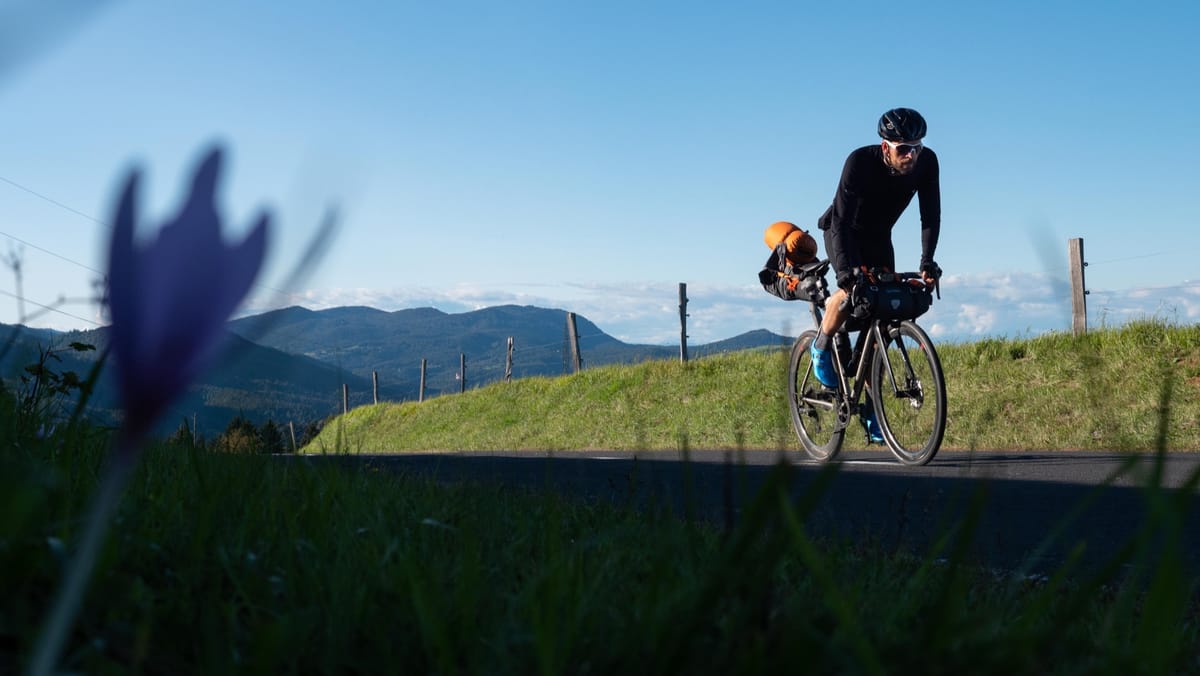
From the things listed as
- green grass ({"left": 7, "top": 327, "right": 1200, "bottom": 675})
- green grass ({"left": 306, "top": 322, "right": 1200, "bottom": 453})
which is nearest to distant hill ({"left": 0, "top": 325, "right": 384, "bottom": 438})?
green grass ({"left": 7, "top": 327, "right": 1200, "bottom": 675})

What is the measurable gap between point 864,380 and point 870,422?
31 cm

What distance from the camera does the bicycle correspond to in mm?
6879

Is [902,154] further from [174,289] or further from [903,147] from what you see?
[174,289]

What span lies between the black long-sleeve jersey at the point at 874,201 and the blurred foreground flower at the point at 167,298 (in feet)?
22.3

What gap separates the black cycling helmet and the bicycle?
0.89 metres

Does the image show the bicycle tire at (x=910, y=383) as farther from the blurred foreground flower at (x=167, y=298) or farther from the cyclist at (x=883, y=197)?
the blurred foreground flower at (x=167, y=298)

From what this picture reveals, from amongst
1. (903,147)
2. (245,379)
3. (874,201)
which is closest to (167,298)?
(245,379)

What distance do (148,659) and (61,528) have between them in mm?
442

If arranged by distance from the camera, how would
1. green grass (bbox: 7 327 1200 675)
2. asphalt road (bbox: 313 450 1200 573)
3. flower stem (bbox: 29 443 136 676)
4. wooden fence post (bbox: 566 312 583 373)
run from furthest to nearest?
wooden fence post (bbox: 566 312 583 373) → asphalt road (bbox: 313 450 1200 573) → green grass (bbox: 7 327 1200 675) → flower stem (bbox: 29 443 136 676)

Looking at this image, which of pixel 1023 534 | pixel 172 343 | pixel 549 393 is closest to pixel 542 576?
pixel 172 343

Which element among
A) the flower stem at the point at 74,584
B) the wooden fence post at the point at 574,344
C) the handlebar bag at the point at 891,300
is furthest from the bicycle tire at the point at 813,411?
the wooden fence post at the point at 574,344

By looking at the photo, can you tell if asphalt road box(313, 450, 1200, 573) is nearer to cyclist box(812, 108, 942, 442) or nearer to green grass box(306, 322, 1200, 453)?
green grass box(306, 322, 1200, 453)

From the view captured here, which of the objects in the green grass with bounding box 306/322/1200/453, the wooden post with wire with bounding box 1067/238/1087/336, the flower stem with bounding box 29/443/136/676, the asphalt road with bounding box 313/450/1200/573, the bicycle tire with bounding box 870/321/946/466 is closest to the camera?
the flower stem with bounding box 29/443/136/676

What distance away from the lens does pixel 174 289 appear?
397 millimetres
